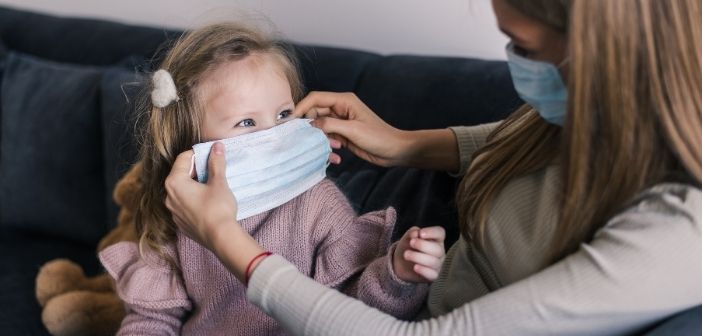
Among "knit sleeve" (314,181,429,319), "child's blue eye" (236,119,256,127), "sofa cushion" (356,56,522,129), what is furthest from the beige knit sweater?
"sofa cushion" (356,56,522,129)

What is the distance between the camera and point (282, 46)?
1482mm

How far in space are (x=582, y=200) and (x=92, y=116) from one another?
1521mm

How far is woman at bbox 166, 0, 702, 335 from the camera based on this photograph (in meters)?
0.90

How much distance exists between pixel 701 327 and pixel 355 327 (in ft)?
1.35

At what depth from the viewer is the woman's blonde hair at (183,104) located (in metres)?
1.32

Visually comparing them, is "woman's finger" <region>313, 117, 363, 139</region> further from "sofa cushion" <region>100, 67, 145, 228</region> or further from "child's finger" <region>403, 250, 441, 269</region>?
"sofa cushion" <region>100, 67, 145, 228</region>

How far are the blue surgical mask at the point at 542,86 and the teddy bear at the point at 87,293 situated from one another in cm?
95

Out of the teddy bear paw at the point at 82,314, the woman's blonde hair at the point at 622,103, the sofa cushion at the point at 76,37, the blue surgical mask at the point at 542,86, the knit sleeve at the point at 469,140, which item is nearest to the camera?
the woman's blonde hair at the point at 622,103

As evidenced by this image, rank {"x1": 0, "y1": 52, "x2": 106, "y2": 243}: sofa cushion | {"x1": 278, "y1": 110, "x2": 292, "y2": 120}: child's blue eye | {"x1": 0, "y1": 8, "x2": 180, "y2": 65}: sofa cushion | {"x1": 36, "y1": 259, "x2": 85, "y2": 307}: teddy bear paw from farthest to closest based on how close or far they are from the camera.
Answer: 1. {"x1": 0, "y1": 8, "x2": 180, "y2": 65}: sofa cushion
2. {"x1": 0, "y1": 52, "x2": 106, "y2": 243}: sofa cushion
3. {"x1": 36, "y1": 259, "x2": 85, "y2": 307}: teddy bear paw
4. {"x1": 278, "y1": 110, "x2": 292, "y2": 120}: child's blue eye

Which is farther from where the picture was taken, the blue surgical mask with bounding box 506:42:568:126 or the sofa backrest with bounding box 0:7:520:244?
the sofa backrest with bounding box 0:7:520:244

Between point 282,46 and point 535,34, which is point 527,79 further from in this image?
point 282,46

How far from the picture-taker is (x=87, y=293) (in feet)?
6.06

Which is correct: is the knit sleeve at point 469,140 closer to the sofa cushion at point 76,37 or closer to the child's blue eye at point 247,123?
the child's blue eye at point 247,123

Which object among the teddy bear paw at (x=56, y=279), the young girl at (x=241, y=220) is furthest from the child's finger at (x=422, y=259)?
Result: the teddy bear paw at (x=56, y=279)
